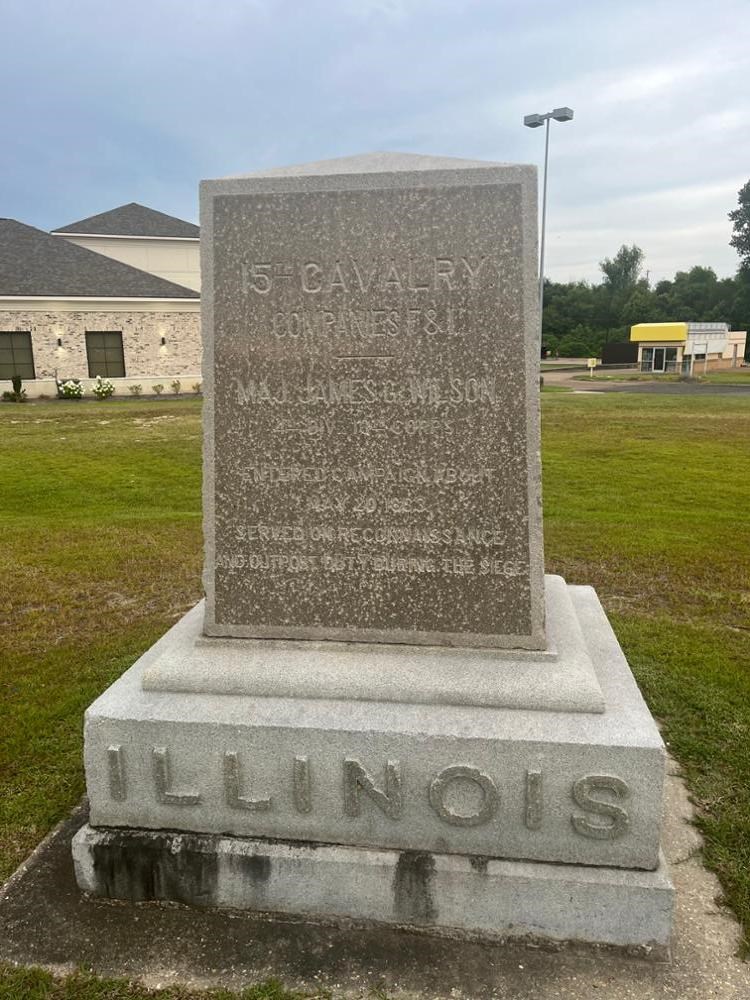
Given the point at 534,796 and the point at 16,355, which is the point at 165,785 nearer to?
the point at 534,796

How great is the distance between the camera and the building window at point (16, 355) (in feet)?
94.8

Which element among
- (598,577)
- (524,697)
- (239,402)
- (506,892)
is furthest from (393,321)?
(598,577)

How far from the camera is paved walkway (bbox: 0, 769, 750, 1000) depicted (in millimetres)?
2430

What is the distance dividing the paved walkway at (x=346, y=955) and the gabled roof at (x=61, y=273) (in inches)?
1176

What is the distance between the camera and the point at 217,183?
2965 millimetres

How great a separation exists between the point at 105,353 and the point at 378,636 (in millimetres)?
30587

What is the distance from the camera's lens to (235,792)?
2.80m

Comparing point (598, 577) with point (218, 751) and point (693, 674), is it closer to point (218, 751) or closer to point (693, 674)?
point (693, 674)

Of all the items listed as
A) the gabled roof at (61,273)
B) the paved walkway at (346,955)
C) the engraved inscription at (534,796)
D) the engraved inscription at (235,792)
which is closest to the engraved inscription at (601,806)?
the engraved inscription at (534,796)

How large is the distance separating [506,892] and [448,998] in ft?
1.30

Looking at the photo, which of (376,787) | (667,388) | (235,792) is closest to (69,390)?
(667,388)

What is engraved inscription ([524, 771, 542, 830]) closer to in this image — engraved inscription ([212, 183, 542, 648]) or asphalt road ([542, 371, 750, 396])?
engraved inscription ([212, 183, 542, 648])

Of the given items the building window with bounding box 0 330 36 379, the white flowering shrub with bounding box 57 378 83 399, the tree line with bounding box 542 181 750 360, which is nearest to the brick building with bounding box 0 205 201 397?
the building window with bounding box 0 330 36 379

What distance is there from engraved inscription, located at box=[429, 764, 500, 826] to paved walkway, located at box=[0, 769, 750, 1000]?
406mm
